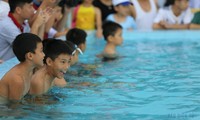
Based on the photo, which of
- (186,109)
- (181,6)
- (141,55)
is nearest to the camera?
(186,109)

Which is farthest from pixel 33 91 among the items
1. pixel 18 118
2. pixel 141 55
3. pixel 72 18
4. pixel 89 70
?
pixel 72 18

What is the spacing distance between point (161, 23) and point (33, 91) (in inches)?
246

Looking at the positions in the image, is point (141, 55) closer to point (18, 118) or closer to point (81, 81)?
point (81, 81)

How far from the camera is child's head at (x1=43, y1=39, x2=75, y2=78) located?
6438 mm

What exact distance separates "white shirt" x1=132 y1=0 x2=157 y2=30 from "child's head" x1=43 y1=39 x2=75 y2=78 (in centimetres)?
583

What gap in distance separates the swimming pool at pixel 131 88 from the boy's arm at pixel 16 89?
0.11 metres

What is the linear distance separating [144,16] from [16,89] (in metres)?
6.71

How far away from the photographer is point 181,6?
12141 millimetres

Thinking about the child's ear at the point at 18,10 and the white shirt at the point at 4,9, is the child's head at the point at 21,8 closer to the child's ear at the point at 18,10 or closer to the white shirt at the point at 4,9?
the child's ear at the point at 18,10

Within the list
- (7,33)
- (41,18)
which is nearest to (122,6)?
(41,18)

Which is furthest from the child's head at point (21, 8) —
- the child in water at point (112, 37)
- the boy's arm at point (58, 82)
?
the child in water at point (112, 37)

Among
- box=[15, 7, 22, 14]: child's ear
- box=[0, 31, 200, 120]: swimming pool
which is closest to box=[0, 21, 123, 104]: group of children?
box=[0, 31, 200, 120]: swimming pool

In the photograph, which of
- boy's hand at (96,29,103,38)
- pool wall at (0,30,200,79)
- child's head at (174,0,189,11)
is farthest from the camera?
child's head at (174,0,189,11)

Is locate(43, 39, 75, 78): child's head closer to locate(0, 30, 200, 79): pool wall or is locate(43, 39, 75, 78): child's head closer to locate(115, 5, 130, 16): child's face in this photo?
locate(0, 30, 200, 79): pool wall
